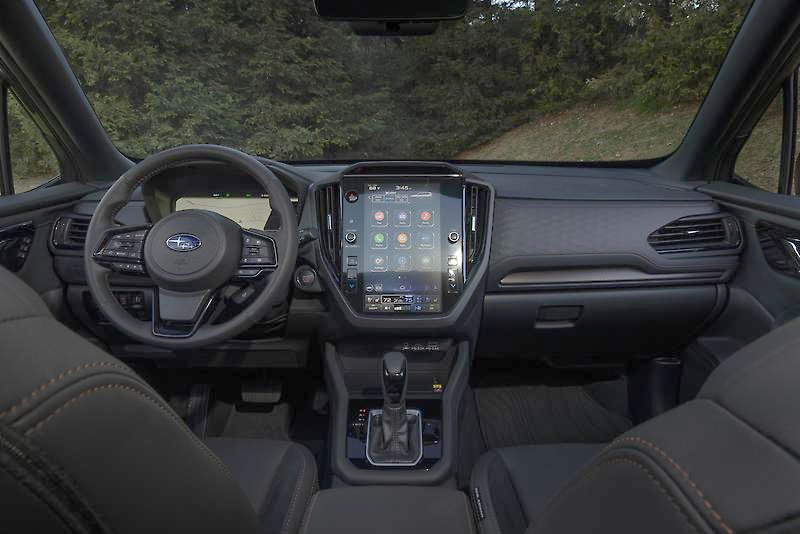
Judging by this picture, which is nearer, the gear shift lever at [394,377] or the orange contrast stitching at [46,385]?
the orange contrast stitching at [46,385]

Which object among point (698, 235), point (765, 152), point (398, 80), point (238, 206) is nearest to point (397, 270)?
point (238, 206)

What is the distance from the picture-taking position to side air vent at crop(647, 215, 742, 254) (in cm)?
259

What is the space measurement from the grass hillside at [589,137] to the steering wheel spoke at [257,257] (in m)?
1.43

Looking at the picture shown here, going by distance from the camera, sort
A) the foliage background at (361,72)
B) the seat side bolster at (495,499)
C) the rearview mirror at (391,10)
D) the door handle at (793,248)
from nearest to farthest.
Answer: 1. the seat side bolster at (495,499)
2. the door handle at (793,248)
3. the rearview mirror at (391,10)
4. the foliage background at (361,72)

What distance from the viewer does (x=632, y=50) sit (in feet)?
11.0

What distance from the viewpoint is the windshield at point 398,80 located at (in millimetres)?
2996

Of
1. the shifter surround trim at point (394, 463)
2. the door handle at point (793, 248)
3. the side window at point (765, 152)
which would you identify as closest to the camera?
the door handle at point (793, 248)

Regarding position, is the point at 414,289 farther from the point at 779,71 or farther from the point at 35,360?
the point at 35,360

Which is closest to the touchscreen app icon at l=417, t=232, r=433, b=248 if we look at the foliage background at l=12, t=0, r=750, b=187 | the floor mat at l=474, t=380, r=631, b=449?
the foliage background at l=12, t=0, r=750, b=187

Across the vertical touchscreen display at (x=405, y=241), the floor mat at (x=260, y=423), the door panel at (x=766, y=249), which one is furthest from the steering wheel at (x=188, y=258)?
the door panel at (x=766, y=249)

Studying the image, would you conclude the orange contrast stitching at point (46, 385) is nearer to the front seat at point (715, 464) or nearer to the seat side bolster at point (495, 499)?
the front seat at point (715, 464)

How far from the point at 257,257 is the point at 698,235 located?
73.2 inches

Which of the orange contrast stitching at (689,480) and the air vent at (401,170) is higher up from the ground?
the orange contrast stitching at (689,480)

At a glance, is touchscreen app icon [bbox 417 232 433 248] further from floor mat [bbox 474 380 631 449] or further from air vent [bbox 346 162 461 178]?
floor mat [bbox 474 380 631 449]
